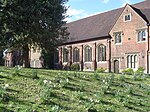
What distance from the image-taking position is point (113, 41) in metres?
53.9

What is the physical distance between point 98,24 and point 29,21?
2496 centimetres

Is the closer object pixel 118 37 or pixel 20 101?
pixel 20 101

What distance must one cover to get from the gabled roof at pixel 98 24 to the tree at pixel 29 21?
1673 centimetres

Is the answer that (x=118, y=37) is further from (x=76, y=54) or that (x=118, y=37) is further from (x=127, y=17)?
(x=76, y=54)

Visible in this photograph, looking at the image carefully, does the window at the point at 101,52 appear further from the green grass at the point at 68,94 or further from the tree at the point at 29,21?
the green grass at the point at 68,94

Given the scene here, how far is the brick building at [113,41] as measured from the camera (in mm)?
49219

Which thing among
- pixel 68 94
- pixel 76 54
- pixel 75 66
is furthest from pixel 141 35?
pixel 68 94

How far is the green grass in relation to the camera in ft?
31.2

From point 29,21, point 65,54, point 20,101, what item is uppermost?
point 29,21

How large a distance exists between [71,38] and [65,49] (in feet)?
8.61

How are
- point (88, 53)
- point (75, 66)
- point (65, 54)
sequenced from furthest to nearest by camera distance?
point (65, 54)
point (75, 66)
point (88, 53)

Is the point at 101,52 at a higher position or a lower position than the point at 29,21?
lower

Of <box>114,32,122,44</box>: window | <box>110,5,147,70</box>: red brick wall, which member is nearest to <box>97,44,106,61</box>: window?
<box>110,5,147,70</box>: red brick wall

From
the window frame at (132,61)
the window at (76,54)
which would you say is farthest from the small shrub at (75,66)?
the window frame at (132,61)
